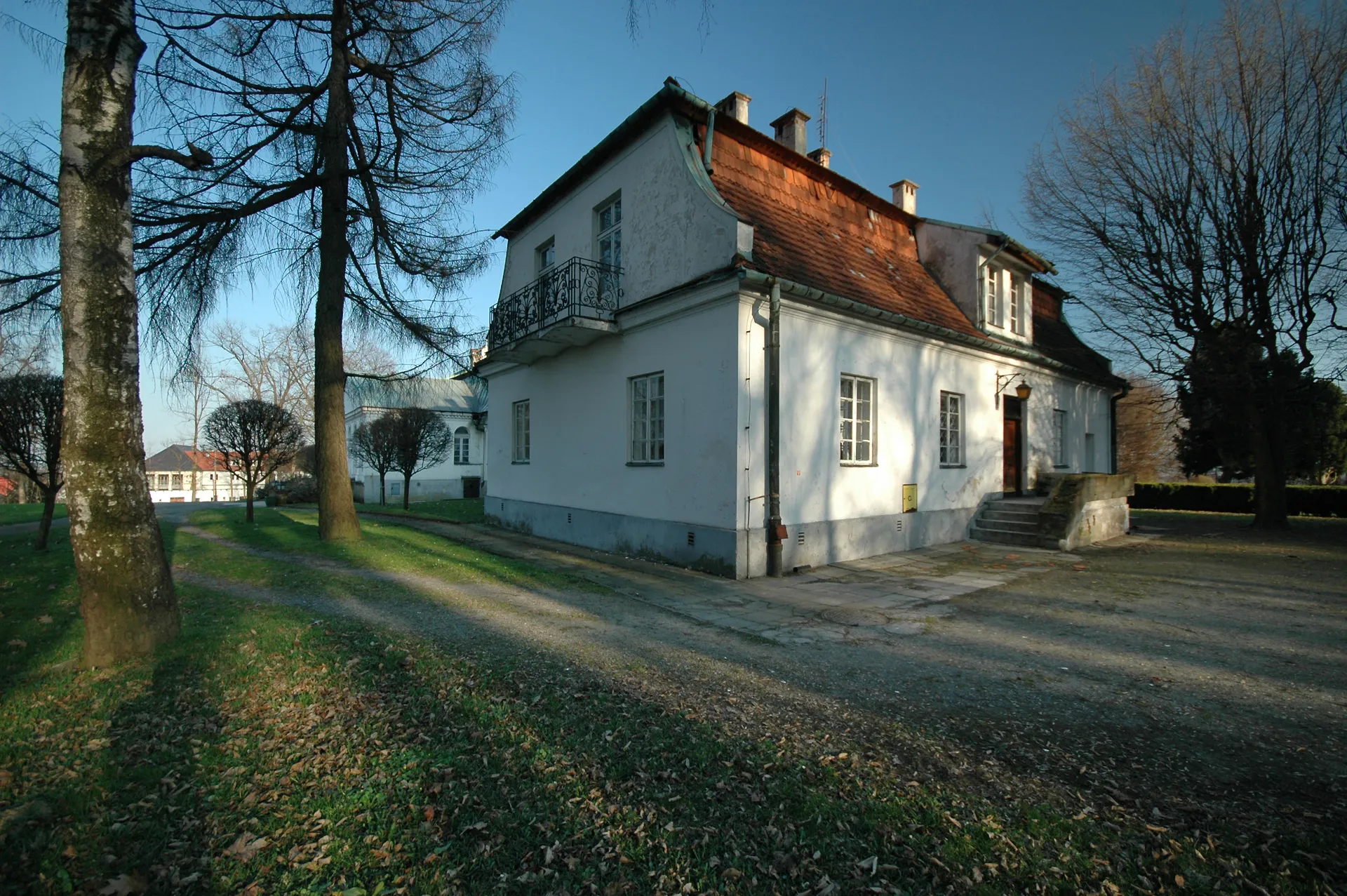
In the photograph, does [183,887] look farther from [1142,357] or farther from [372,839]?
[1142,357]

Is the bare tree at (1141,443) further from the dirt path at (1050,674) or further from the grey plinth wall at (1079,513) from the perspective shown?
the dirt path at (1050,674)

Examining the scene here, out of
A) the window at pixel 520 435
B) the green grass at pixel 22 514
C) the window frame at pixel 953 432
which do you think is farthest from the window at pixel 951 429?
the green grass at pixel 22 514

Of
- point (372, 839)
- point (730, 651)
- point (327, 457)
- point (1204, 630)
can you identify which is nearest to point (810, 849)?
point (372, 839)

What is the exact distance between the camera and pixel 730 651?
5.51 m

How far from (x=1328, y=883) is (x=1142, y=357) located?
1560cm

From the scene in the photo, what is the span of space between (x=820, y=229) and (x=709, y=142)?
2.82m

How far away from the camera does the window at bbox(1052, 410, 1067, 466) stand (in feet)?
53.6

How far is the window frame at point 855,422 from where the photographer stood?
10.5 metres

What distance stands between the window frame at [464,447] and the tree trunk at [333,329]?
2532 centimetres

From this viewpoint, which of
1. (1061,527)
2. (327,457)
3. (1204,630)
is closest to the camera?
(1204,630)

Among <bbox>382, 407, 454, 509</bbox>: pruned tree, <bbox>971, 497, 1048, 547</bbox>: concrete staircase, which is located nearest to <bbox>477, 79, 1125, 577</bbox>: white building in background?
<bbox>971, 497, 1048, 547</bbox>: concrete staircase

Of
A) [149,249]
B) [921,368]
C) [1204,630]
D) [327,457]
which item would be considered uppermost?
[149,249]

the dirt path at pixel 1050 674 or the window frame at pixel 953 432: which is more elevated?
the window frame at pixel 953 432

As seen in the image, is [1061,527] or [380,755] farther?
[1061,527]
